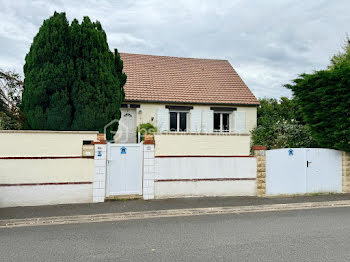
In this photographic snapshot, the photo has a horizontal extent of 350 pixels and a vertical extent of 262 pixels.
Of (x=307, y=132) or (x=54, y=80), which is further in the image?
(x=307, y=132)

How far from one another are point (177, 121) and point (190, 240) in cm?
1057

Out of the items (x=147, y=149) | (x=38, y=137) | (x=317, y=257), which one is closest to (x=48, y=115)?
(x=38, y=137)

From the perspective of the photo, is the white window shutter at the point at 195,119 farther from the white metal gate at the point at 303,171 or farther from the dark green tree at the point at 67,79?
the dark green tree at the point at 67,79

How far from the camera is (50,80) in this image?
327 inches

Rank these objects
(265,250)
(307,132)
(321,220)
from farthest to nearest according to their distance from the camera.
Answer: (307,132) → (321,220) → (265,250)

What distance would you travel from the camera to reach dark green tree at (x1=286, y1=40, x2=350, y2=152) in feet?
29.7

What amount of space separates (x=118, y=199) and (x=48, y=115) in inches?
133

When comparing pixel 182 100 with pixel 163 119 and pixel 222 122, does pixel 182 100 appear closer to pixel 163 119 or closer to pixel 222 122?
pixel 163 119

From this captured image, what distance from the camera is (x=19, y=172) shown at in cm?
744

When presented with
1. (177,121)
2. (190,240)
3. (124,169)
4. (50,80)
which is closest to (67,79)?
(50,80)

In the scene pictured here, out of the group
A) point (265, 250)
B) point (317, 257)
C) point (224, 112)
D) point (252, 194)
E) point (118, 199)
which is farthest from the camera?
point (224, 112)

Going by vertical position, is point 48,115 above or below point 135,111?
below

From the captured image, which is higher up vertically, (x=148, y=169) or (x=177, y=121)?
(x=177, y=121)

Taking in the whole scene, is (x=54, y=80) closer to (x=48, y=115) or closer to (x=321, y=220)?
(x=48, y=115)
